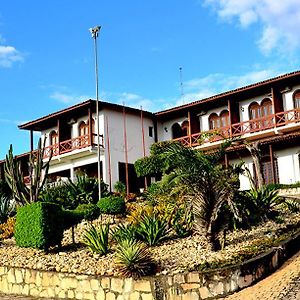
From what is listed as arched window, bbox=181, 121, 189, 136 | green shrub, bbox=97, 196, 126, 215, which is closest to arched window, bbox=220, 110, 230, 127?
arched window, bbox=181, 121, 189, 136

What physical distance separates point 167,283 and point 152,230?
3388mm

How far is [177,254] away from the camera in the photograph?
14727 mm

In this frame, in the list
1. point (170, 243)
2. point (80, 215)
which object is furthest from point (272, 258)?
point (80, 215)

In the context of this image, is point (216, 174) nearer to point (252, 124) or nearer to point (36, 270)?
point (36, 270)

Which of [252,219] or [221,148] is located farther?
[252,219]

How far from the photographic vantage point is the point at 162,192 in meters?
16.1

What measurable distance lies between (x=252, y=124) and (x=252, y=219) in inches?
663

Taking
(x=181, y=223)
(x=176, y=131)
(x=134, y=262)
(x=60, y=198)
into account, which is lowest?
(x=134, y=262)

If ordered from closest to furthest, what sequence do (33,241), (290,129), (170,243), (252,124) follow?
(170,243) → (33,241) → (290,129) → (252,124)

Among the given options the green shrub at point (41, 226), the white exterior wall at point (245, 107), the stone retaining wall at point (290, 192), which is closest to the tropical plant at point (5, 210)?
the green shrub at point (41, 226)

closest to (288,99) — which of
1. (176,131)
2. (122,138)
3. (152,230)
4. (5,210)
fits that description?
(176,131)

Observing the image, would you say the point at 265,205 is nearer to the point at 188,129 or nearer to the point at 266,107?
the point at 266,107

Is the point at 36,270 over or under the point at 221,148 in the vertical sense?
under

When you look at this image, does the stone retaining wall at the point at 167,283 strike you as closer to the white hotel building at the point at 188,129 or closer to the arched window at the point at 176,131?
the white hotel building at the point at 188,129
